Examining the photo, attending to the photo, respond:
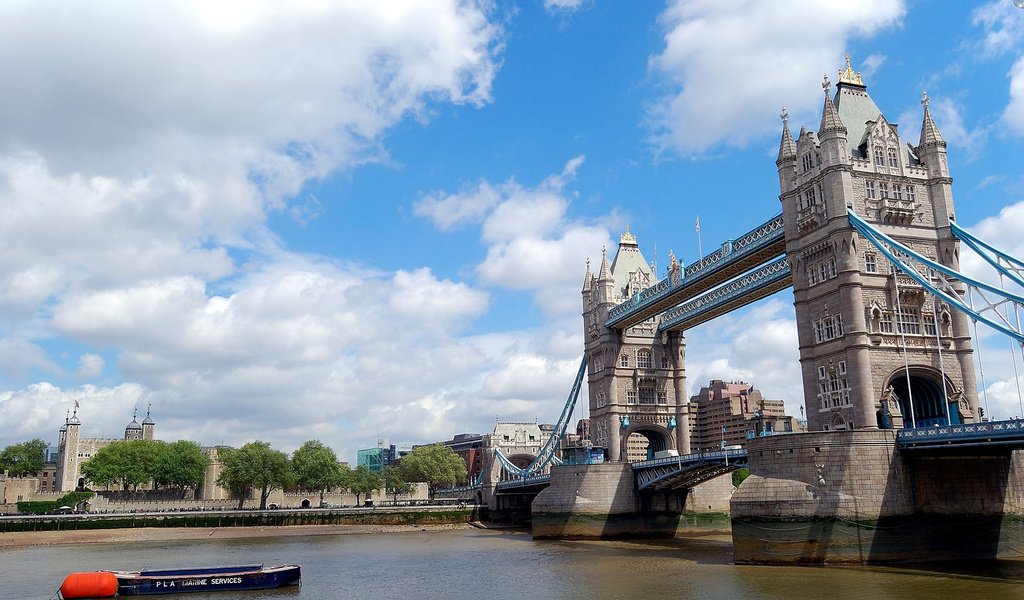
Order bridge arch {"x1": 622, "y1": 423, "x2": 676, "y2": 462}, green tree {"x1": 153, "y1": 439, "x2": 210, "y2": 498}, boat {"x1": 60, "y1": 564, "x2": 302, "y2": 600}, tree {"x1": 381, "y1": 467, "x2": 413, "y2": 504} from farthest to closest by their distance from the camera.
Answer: tree {"x1": 381, "y1": 467, "x2": 413, "y2": 504}
green tree {"x1": 153, "y1": 439, "x2": 210, "y2": 498}
bridge arch {"x1": 622, "y1": 423, "x2": 676, "y2": 462}
boat {"x1": 60, "y1": 564, "x2": 302, "y2": 600}

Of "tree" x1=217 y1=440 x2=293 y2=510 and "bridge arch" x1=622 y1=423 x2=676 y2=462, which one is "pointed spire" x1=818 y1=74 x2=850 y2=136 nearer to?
"bridge arch" x1=622 y1=423 x2=676 y2=462

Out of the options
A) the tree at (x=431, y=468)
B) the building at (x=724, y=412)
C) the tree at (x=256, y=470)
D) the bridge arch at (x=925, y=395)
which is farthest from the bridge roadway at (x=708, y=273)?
the building at (x=724, y=412)

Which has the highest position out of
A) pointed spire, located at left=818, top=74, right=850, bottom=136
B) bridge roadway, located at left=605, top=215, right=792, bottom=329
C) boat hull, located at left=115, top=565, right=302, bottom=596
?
pointed spire, located at left=818, top=74, right=850, bottom=136

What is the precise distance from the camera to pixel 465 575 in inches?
1668

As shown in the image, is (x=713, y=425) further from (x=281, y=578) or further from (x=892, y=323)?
(x=281, y=578)

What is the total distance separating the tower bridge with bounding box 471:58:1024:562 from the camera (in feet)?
127

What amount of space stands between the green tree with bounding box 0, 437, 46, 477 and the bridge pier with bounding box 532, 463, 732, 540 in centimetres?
9999

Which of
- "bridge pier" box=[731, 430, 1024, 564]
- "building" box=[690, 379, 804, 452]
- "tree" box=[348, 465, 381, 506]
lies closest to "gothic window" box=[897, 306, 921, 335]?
"bridge pier" box=[731, 430, 1024, 564]

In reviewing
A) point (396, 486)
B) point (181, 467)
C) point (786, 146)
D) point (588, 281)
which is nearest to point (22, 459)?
point (181, 467)

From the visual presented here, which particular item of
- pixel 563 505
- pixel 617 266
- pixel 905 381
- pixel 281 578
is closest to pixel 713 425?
pixel 617 266

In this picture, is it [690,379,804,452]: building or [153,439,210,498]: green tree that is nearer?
[153,439,210,498]: green tree

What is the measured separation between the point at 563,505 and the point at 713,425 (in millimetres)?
107126

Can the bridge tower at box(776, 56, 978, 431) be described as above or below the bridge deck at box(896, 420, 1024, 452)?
above

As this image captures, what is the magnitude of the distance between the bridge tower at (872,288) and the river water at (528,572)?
10086 millimetres
